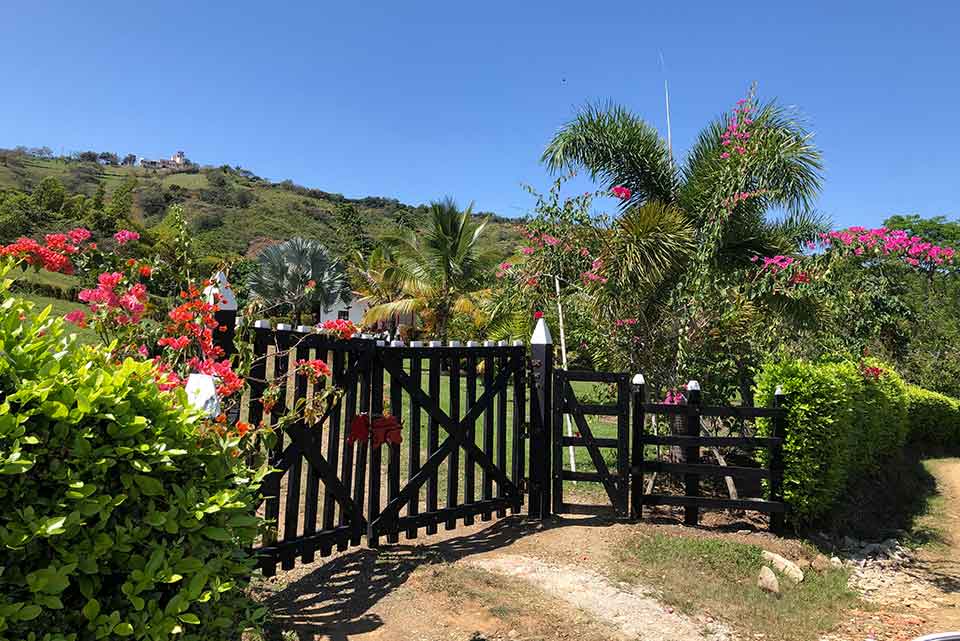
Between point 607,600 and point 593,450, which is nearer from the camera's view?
point 607,600

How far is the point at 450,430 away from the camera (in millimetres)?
5484

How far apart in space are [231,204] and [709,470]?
65.7 meters

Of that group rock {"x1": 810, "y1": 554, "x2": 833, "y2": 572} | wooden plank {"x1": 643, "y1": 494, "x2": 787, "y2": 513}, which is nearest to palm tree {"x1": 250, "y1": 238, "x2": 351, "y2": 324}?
wooden plank {"x1": 643, "y1": 494, "x2": 787, "y2": 513}

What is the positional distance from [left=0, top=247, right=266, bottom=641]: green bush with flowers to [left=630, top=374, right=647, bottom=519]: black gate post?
4695mm

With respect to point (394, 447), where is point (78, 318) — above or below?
above

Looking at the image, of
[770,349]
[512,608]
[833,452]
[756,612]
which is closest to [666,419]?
[770,349]

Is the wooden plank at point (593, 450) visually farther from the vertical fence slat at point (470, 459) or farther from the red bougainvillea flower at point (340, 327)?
the red bougainvillea flower at point (340, 327)

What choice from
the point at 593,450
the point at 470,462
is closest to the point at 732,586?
the point at 593,450

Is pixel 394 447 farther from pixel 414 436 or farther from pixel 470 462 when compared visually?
pixel 470 462

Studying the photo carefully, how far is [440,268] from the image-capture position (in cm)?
1850

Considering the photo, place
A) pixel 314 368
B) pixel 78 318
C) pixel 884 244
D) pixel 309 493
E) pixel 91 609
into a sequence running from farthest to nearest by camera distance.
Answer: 1. pixel 884 244
2. pixel 309 493
3. pixel 314 368
4. pixel 78 318
5. pixel 91 609

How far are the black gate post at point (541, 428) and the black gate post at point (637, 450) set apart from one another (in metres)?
0.88

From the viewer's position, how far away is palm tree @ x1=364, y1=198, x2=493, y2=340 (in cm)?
1816

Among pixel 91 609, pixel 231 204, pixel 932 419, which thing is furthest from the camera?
pixel 231 204
